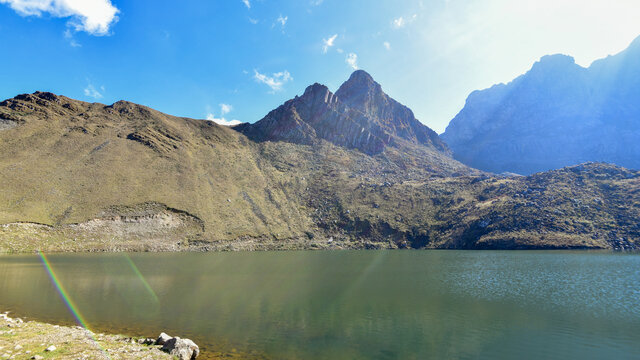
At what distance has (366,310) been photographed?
27.1 meters

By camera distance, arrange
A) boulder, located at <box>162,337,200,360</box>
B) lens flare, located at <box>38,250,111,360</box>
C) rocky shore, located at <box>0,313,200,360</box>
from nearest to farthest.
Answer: rocky shore, located at <box>0,313,200,360</box> → boulder, located at <box>162,337,200,360</box> → lens flare, located at <box>38,250,111,360</box>

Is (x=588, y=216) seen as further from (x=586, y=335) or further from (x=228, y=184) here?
(x=228, y=184)

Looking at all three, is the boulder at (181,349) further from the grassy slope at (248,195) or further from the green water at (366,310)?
the grassy slope at (248,195)

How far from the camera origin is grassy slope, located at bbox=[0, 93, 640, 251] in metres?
94.3

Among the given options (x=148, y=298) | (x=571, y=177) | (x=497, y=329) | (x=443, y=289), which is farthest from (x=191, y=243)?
(x=571, y=177)

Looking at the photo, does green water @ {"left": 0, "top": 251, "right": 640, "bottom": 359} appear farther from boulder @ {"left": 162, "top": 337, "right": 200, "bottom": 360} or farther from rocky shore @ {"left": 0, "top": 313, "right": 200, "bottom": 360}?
rocky shore @ {"left": 0, "top": 313, "right": 200, "bottom": 360}

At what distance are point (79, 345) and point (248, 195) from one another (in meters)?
113

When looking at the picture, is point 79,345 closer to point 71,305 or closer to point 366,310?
point 71,305

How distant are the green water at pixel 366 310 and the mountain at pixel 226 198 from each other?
50.0 m

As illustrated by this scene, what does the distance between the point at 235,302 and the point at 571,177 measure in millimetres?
142252

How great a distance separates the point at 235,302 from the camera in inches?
1191

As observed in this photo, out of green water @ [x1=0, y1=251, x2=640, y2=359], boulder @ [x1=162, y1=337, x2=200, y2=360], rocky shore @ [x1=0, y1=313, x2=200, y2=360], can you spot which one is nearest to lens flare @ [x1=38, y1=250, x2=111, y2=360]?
rocky shore @ [x1=0, y1=313, x2=200, y2=360]

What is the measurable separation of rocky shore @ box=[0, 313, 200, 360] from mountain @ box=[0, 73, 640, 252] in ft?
265

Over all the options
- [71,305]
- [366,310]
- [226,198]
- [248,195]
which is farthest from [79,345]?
[248,195]
